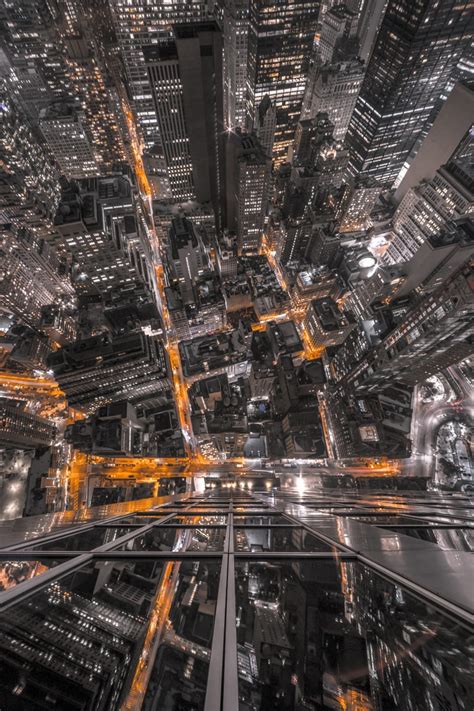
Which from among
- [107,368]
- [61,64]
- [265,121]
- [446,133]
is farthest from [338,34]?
[107,368]

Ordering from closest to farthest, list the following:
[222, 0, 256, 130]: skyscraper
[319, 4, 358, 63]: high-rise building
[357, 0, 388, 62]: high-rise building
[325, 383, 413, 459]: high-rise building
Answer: [325, 383, 413, 459]: high-rise building, [222, 0, 256, 130]: skyscraper, [319, 4, 358, 63]: high-rise building, [357, 0, 388, 62]: high-rise building

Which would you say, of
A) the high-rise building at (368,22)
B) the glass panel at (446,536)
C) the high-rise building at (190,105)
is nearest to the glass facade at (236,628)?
the glass panel at (446,536)

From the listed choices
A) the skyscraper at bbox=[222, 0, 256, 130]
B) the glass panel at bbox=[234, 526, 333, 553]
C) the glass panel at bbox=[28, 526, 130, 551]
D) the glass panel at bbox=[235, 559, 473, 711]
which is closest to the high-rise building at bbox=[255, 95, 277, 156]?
the skyscraper at bbox=[222, 0, 256, 130]

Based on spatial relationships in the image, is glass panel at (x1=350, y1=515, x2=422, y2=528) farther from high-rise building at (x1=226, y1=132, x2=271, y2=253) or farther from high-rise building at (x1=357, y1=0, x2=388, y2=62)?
high-rise building at (x1=357, y1=0, x2=388, y2=62)

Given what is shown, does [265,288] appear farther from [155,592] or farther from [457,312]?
[155,592]

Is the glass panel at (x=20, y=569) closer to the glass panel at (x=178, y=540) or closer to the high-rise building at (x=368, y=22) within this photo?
the glass panel at (x=178, y=540)
